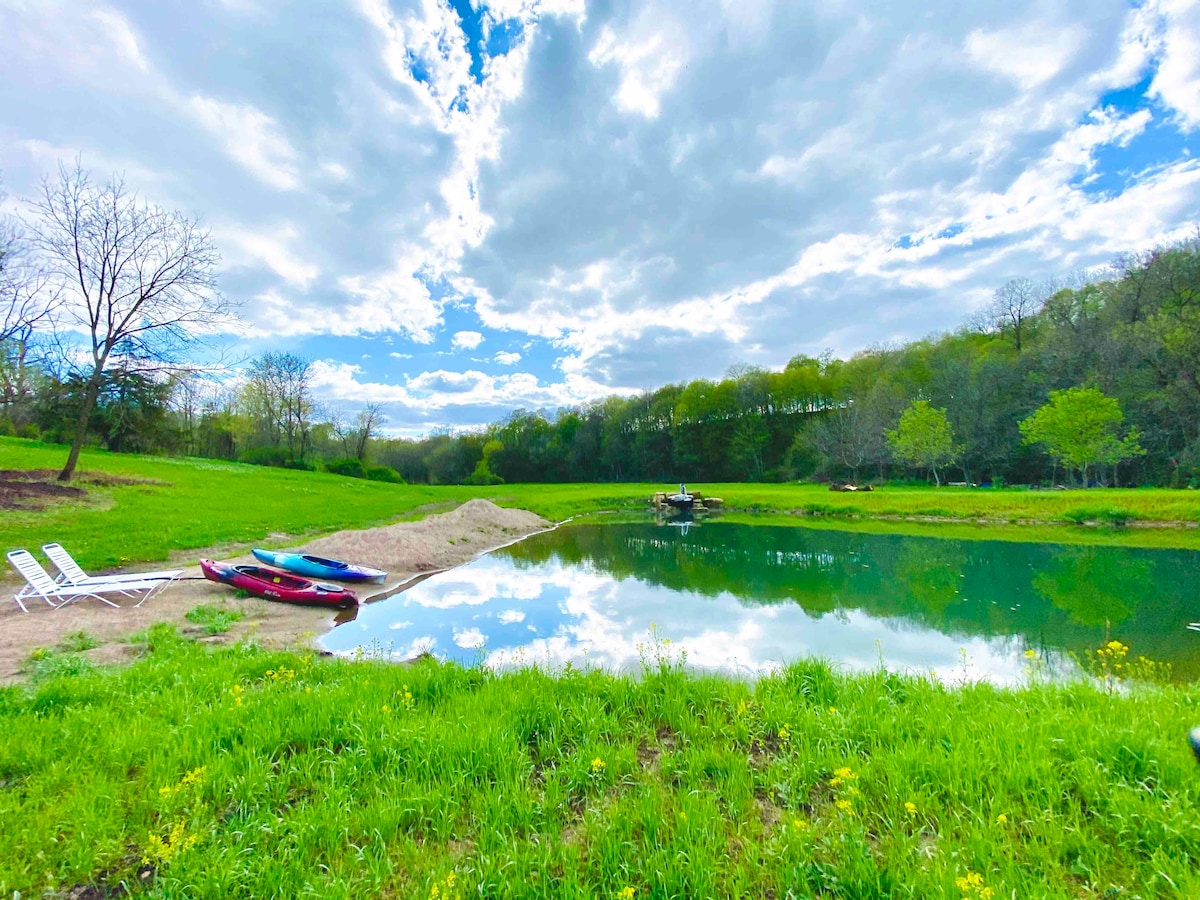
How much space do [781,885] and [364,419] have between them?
72260 millimetres

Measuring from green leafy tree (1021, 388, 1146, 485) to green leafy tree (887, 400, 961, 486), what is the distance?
836cm

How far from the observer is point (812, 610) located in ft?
38.0

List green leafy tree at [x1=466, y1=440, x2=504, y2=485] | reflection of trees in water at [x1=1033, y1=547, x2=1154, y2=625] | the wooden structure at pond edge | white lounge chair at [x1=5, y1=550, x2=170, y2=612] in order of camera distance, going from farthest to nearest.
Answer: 1. green leafy tree at [x1=466, y1=440, x2=504, y2=485]
2. the wooden structure at pond edge
3. reflection of trees in water at [x1=1033, y1=547, x2=1154, y2=625]
4. white lounge chair at [x1=5, y1=550, x2=170, y2=612]

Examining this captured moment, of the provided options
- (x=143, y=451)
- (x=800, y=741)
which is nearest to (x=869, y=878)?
(x=800, y=741)

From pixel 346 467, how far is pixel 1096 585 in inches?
2357

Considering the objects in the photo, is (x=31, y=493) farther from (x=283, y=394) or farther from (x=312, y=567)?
(x=283, y=394)

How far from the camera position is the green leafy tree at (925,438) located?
136 ft

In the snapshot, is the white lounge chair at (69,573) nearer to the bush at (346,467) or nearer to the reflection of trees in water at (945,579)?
the reflection of trees in water at (945,579)

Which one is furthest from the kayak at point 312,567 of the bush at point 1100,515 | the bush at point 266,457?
the bush at point 266,457

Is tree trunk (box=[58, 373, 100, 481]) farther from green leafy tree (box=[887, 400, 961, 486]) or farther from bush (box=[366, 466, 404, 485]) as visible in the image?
green leafy tree (box=[887, 400, 961, 486])

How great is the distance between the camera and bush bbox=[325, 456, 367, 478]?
55.1 m

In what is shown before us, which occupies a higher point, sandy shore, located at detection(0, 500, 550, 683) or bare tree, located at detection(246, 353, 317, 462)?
bare tree, located at detection(246, 353, 317, 462)

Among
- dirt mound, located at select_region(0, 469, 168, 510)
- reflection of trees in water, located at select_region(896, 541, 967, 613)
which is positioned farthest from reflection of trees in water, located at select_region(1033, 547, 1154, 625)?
dirt mound, located at select_region(0, 469, 168, 510)

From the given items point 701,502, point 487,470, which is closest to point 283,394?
point 487,470
